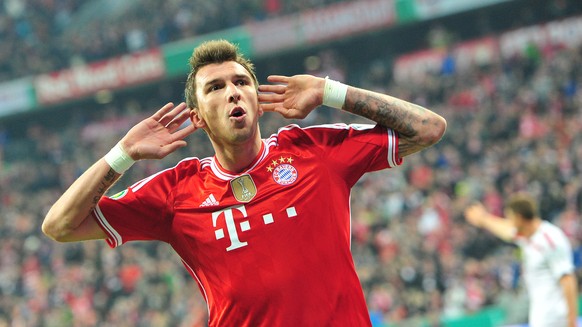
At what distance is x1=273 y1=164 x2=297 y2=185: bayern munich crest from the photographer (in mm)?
3980

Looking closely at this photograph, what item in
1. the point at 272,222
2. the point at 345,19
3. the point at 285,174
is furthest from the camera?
the point at 345,19

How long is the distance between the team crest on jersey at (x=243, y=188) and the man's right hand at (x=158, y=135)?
293 mm

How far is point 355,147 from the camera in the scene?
159 inches

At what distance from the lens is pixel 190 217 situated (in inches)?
158

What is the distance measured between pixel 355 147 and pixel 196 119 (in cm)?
78

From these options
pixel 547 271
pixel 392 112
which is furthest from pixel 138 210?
pixel 547 271

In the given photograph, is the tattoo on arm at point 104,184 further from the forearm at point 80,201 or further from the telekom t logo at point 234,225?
the telekom t logo at point 234,225

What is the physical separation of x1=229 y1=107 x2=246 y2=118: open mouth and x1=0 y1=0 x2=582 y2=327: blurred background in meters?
9.65

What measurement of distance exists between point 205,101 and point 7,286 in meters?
18.3

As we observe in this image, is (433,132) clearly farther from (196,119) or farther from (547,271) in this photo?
(547,271)

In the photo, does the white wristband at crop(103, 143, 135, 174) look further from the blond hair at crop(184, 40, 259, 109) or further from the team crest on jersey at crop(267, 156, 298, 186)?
the team crest on jersey at crop(267, 156, 298, 186)

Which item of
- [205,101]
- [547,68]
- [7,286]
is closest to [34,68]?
[7,286]

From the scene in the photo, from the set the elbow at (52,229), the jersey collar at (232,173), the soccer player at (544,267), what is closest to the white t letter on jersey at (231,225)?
the jersey collar at (232,173)

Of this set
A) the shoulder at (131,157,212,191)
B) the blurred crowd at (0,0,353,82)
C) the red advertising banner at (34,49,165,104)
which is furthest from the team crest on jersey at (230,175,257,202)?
the red advertising banner at (34,49,165,104)
